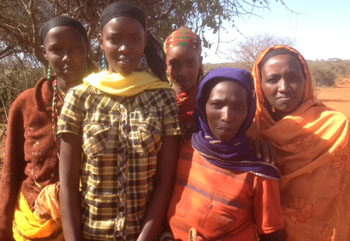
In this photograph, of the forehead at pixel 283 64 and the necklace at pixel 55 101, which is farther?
the forehead at pixel 283 64

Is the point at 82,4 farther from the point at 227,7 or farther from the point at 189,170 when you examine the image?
the point at 189,170

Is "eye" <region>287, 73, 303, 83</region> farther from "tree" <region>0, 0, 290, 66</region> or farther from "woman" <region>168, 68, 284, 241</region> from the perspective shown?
"tree" <region>0, 0, 290, 66</region>

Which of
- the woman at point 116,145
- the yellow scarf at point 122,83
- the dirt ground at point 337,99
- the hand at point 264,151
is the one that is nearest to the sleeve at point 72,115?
the woman at point 116,145

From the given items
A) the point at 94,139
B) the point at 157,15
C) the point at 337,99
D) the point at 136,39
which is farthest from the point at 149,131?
the point at 337,99

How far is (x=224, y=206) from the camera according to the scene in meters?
1.69

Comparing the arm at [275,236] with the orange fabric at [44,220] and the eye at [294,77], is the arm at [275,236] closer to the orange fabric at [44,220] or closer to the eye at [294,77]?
the eye at [294,77]

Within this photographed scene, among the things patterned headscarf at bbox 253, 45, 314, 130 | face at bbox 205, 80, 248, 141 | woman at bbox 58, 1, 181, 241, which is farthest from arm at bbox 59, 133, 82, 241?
patterned headscarf at bbox 253, 45, 314, 130

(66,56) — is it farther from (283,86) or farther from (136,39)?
(283,86)

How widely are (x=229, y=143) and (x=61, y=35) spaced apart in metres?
1.20

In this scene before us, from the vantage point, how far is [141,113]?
1672 mm

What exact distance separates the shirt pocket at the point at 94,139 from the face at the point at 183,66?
0.86 m

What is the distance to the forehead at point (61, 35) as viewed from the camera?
6.19ft

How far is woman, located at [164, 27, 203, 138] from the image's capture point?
7.36 ft

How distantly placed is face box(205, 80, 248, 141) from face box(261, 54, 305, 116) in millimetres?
343
